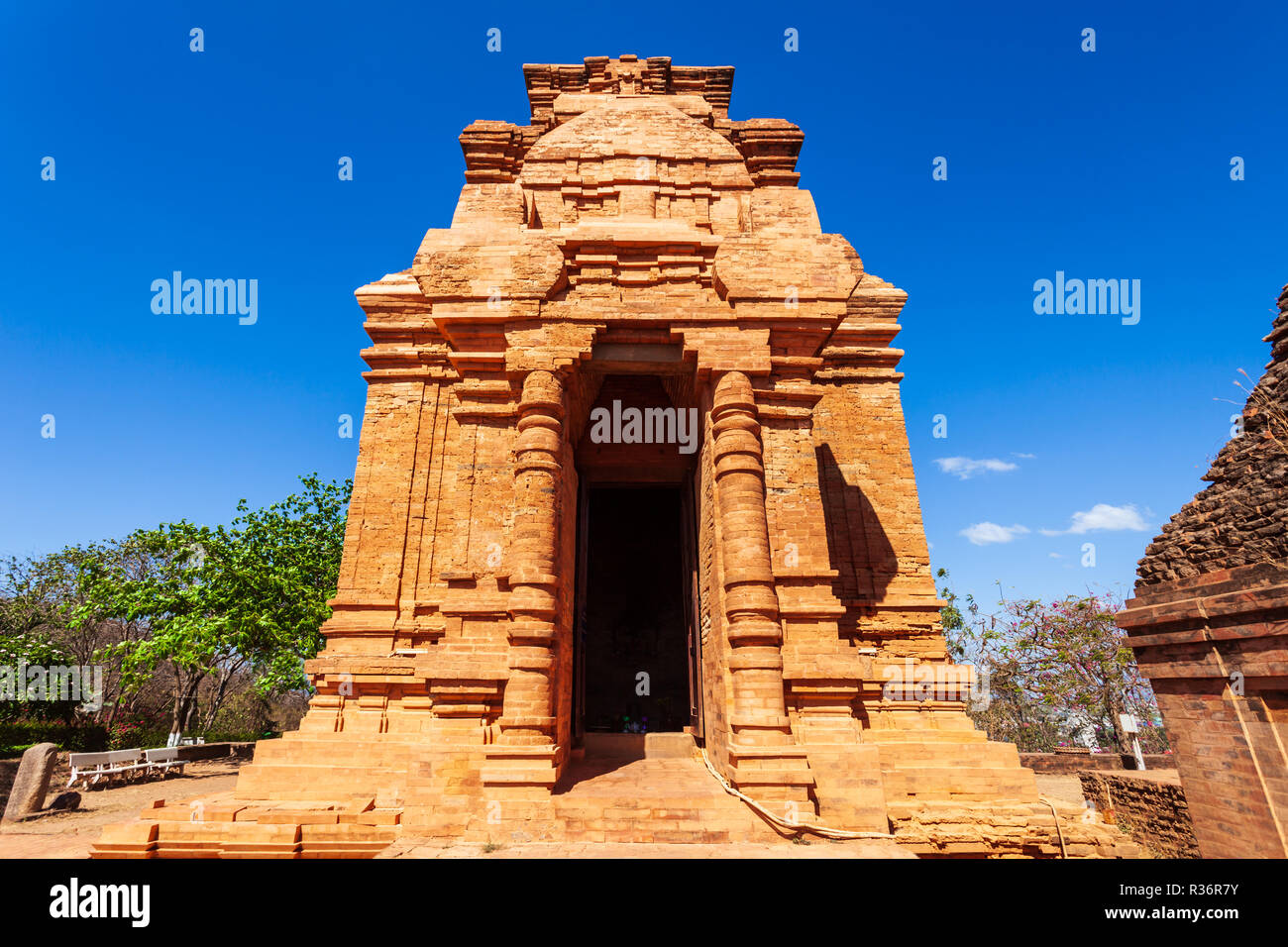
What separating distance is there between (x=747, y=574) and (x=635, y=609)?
435 inches

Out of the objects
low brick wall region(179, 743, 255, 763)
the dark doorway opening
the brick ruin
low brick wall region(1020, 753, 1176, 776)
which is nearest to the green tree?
low brick wall region(179, 743, 255, 763)

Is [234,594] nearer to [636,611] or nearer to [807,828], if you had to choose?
[636,611]

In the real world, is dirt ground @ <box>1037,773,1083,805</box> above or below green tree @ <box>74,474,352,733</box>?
below

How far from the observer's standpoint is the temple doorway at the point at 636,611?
17469 millimetres

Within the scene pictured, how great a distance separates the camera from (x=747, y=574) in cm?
813

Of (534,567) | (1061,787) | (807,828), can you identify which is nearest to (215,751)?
(534,567)

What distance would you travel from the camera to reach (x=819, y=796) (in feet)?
24.1

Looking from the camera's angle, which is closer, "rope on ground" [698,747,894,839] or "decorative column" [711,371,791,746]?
"rope on ground" [698,747,894,839]

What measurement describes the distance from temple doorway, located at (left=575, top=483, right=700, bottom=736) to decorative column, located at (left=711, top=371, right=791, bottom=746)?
7.81 m

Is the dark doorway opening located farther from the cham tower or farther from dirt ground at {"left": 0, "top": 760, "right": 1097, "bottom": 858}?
dirt ground at {"left": 0, "top": 760, "right": 1097, "bottom": 858}

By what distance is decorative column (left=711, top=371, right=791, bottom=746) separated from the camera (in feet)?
25.0
